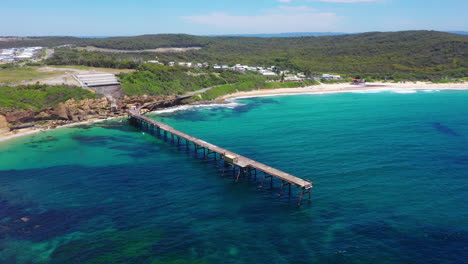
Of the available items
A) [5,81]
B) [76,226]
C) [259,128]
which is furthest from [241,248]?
[5,81]

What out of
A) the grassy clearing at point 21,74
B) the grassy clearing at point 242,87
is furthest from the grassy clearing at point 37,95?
the grassy clearing at point 242,87

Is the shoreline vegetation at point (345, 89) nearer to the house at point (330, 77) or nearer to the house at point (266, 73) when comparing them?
the house at point (330, 77)

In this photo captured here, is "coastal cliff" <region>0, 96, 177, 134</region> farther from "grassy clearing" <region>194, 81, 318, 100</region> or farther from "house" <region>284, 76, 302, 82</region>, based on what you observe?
"house" <region>284, 76, 302, 82</region>

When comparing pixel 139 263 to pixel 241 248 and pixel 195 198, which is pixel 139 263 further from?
pixel 195 198

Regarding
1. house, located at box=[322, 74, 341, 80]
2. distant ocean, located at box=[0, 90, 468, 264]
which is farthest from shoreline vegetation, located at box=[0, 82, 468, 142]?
distant ocean, located at box=[0, 90, 468, 264]

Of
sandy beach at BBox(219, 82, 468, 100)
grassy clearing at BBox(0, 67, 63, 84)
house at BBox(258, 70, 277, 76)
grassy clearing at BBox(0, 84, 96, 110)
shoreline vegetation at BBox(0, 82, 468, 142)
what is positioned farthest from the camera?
house at BBox(258, 70, 277, 76)
